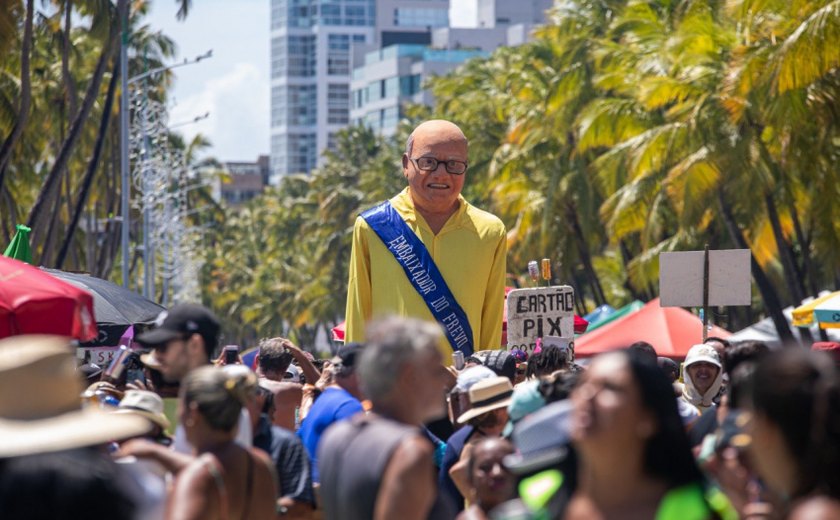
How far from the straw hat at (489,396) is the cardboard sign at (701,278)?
6326mm

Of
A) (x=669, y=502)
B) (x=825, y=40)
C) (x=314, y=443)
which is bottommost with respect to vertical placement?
(x=314, y=443)

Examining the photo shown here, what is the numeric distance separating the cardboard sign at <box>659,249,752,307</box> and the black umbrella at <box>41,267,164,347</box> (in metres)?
4.57

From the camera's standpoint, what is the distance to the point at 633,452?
4.14 m

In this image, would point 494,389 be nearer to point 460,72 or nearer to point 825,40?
point 825,40

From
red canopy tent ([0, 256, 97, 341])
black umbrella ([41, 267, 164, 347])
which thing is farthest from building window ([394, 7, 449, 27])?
red canopy tent ([0, 256, 97, 341])

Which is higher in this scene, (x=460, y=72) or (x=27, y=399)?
(x=460, y=72)

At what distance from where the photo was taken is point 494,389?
6934 millimetres

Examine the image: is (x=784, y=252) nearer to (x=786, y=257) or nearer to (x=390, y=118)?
(x=786, y=257)

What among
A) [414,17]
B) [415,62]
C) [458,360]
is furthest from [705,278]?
[414,17]

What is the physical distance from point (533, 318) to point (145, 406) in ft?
20.2

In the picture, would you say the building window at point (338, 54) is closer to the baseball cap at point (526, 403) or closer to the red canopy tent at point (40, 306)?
the red canopy tent at point (40, 306)

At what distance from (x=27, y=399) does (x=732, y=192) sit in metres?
25.8

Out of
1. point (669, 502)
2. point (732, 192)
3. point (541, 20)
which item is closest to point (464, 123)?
point (732, 192)

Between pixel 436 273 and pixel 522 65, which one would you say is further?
pixel 522 65
